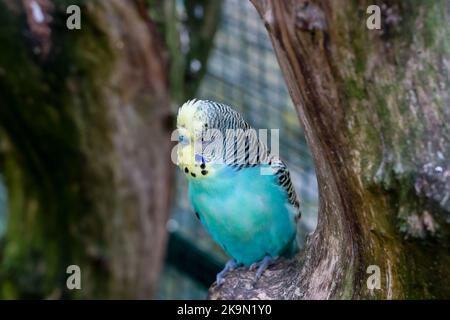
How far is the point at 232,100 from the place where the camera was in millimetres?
4164

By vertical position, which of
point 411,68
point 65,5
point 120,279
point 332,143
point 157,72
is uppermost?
point 65,5

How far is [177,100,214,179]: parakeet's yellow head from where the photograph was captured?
1.68m

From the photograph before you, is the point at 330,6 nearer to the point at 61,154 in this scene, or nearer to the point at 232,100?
the point at 61,154

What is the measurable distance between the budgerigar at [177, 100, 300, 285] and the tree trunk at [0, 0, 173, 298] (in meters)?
0.73

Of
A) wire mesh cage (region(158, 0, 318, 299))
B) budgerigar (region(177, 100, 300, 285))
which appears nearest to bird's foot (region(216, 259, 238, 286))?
budgerigar (region(177, 100, 300, 285))

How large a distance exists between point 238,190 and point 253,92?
2229 mm

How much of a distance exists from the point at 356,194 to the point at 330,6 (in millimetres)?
386

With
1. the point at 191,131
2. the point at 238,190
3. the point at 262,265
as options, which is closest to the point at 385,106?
the point at 191,131

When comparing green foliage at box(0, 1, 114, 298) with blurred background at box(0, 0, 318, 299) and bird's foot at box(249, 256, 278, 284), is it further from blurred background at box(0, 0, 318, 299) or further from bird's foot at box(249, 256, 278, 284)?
bird's foot at box(249, 256, 278, 284)

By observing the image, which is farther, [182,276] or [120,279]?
[182,276]

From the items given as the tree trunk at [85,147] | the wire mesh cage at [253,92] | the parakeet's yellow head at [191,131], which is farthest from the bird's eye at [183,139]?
the wire mesh cage at [253,92]

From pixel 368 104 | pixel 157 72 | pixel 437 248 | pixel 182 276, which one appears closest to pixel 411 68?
pixel 368 104

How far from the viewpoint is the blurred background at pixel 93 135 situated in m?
2.65

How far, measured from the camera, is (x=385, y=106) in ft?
4.51
